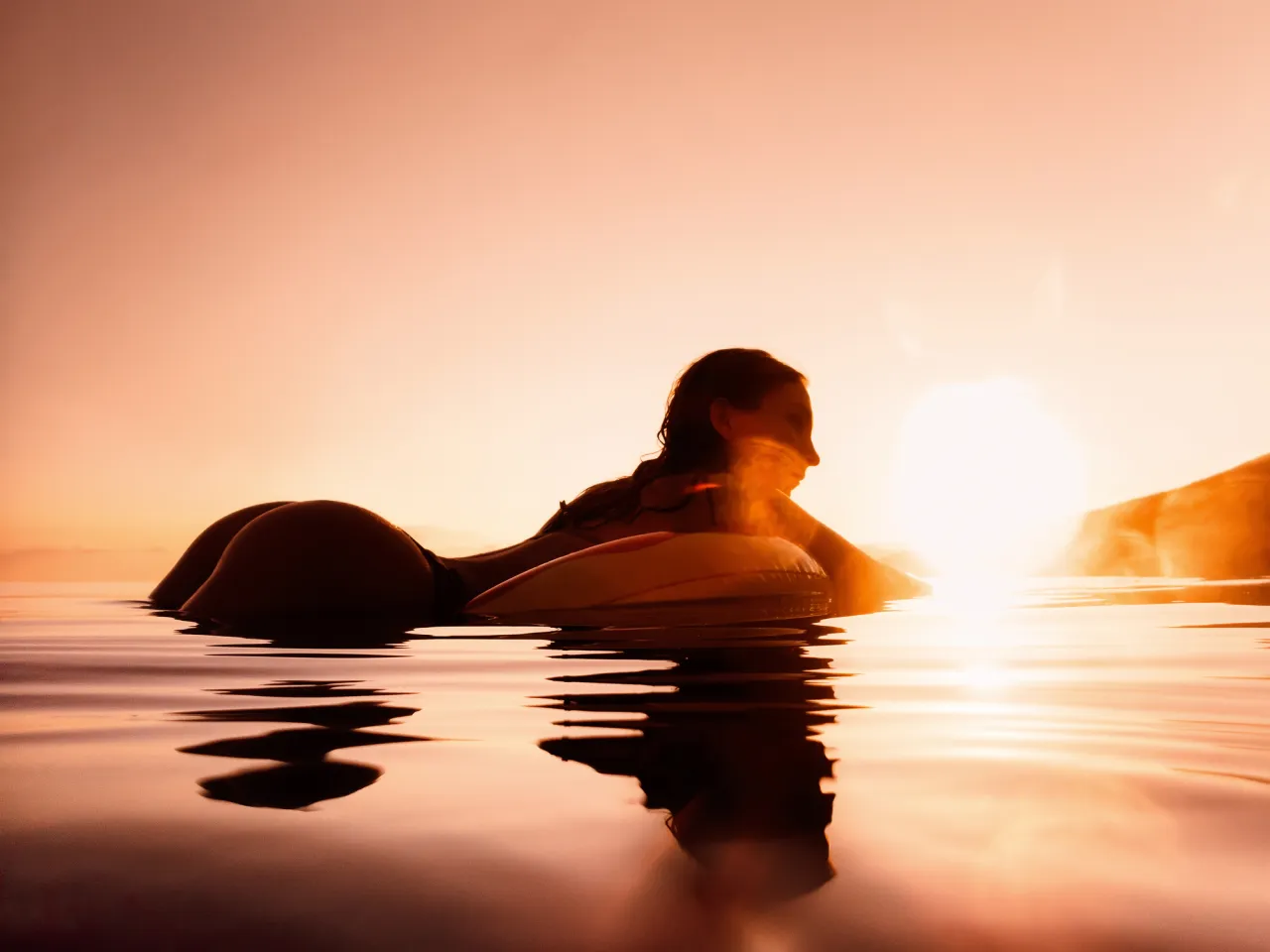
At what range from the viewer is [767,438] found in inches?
184

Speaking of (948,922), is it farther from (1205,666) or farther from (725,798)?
(1205,666)

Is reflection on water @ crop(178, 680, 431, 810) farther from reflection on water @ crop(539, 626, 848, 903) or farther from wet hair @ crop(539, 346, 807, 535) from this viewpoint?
wet hair @ crop(539, 346, 807, 535)

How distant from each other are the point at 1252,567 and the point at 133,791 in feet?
51.6

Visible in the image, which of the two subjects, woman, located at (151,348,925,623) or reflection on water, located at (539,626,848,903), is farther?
woman, located at (151,348,925,623)

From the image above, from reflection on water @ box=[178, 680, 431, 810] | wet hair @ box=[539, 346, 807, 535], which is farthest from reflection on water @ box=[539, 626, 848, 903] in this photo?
wet hair @ box=[539, 346, 807, 535]

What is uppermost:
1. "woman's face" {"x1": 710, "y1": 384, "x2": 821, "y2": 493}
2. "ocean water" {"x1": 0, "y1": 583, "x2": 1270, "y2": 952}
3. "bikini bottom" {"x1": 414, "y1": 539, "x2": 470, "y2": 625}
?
"woman's face" {"x1": 710, "y1": 384, "x2": 821, "y2": 493}

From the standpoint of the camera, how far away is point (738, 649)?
2.29 m

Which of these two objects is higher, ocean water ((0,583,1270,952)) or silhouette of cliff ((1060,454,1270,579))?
silhouette of cliff ((1060,454,1270,579))

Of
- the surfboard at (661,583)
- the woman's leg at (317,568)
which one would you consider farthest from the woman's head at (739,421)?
the woman's leg at (317,568)

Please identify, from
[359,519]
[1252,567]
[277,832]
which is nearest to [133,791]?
[277,832]

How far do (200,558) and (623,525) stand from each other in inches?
110

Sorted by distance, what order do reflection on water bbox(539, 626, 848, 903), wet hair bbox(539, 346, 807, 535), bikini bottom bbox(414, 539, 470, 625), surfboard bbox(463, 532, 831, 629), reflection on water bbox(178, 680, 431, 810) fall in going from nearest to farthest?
reflection on water bbox(539, 626, 848, 903) → reflection on water bbox(178, 680, 431, 810) → surfboard bbox(463, 532, 831, 629) → bikini bottom bbox(414, 539, 470, 625) → wet hair bbox(539, 346, 807, 535)

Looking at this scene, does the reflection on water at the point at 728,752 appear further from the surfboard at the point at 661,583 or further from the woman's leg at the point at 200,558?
the woman's leg at the point at 200,558

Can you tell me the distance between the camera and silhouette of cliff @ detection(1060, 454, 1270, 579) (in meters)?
14.2
